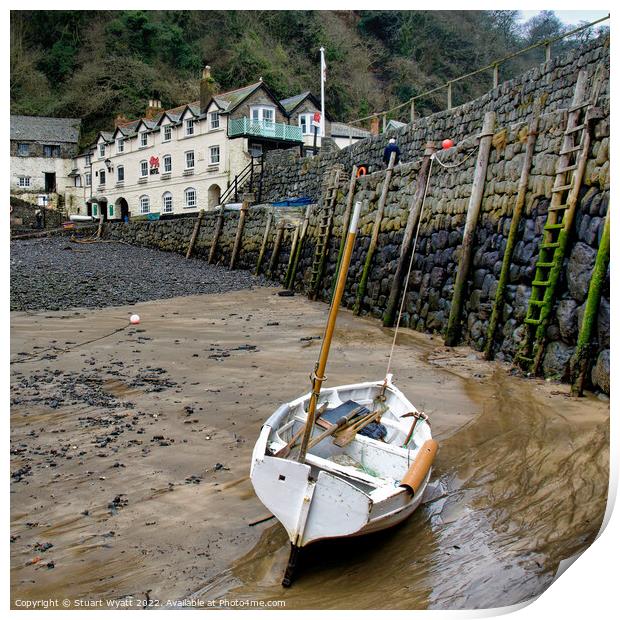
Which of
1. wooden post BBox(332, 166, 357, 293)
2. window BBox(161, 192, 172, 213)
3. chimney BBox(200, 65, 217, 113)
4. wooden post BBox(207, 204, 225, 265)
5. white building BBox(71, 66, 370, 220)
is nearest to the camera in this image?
chimney BBox(200, 65, 217, 113)

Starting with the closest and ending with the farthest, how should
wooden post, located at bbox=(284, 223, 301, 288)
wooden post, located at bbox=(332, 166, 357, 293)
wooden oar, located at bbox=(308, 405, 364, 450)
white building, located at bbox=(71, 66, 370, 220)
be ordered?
wooden oar, located at bbox=(308, 405, 364, 450) < white building, located at bbox=(71, 66, 370, 220) < wooden post, located at bbox=(332, 166, 357, 293) < wooden post, located at bbox=(284, 223, 301, 288)

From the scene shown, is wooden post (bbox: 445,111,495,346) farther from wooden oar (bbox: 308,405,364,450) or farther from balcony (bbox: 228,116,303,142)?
balcony (bbox: 228,116,303,142)

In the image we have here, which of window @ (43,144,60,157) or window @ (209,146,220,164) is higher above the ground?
window @ (209,146,220,164)

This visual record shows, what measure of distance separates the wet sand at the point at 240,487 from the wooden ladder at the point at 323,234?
4.35 meters

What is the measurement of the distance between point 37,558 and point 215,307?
22.2ft

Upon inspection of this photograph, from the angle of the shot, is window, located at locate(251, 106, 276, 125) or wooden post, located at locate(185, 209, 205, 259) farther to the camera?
wooden post, located at locate(185, 209, 205, 259)

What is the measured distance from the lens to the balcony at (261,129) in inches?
412

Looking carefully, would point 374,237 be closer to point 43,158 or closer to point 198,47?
point 198,47

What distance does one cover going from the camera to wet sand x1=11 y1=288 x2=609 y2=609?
2.43m

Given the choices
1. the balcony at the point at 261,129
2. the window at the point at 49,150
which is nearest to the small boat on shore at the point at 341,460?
the window at the point at 49,150

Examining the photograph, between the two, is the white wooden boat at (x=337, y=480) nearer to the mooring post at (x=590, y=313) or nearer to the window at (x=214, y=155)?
the mooring post at (x=590, y=313)

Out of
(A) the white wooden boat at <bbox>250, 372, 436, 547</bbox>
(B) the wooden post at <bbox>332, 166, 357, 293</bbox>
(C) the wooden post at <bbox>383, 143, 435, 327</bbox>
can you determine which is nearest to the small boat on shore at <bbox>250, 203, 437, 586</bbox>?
(A) the white wooden boat at <bbox>250, 372, 436, 547</bbox>

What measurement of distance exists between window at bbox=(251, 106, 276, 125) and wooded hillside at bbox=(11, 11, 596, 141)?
2.55 m

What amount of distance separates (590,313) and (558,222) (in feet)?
3.43
